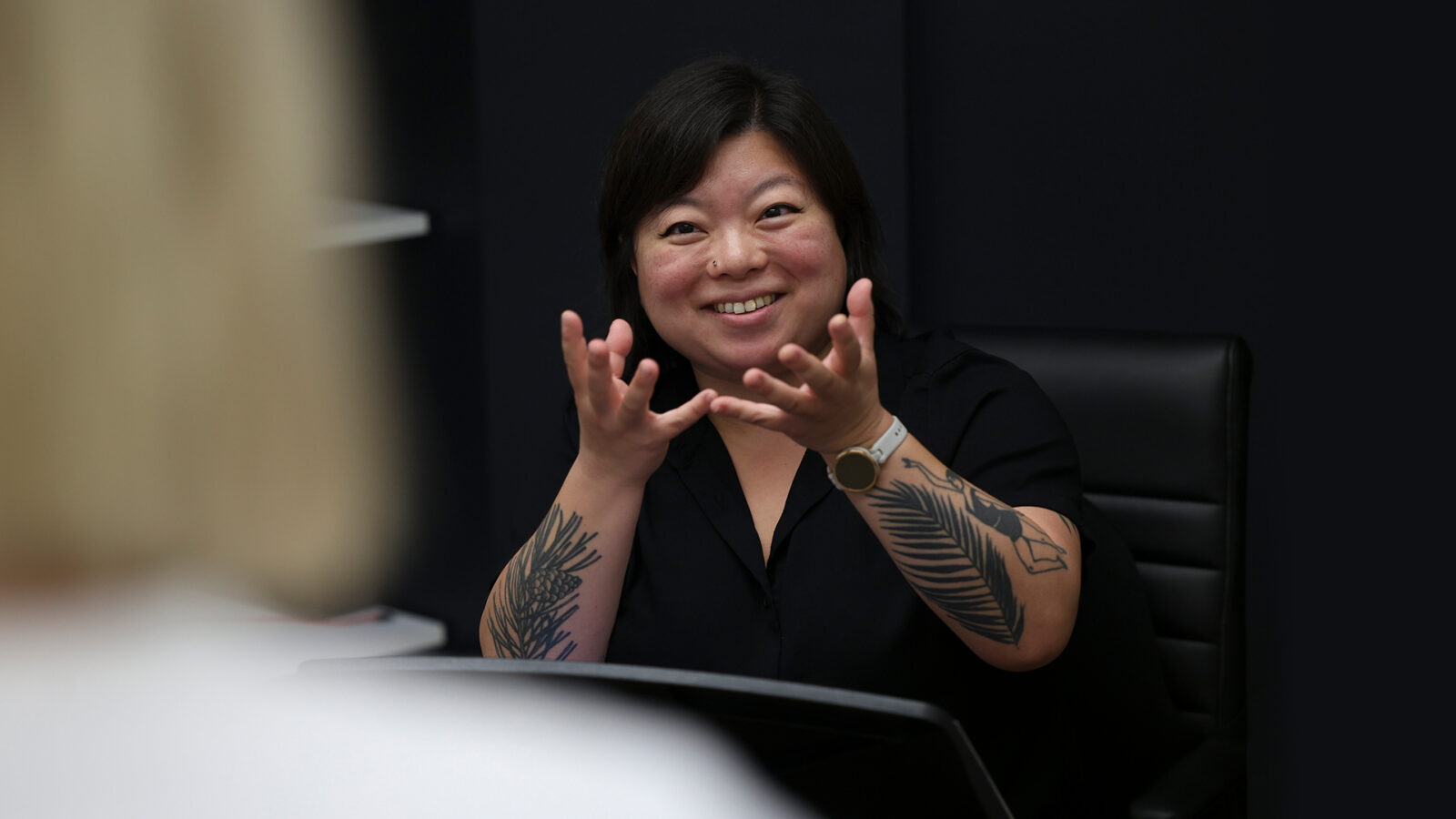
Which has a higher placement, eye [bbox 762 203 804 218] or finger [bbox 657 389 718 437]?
eye [bbox 762 203 804 218]

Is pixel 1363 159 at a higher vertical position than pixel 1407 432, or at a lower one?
higher

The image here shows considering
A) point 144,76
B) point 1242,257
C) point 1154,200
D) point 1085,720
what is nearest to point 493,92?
point 144,76

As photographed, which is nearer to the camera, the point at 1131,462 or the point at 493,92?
the point at 1131,462

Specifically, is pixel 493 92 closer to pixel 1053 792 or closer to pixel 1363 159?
pixel 1363 159

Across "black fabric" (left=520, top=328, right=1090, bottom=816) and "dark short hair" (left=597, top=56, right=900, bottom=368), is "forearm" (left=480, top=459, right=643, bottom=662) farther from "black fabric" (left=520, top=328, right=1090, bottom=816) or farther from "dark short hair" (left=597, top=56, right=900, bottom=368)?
"dark short hair" (left=597, top=56, right=900, bottom=368)

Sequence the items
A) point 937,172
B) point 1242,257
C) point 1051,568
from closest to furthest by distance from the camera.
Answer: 1. point 1051,568
2. point 1242,257
3. point 937,172

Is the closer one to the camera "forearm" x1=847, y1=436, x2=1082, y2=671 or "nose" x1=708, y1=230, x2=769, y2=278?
"forearm" x1=847, y1=436, x2=1082, y2=671

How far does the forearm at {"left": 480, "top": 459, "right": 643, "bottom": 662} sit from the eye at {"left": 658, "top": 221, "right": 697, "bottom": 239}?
0.96ft

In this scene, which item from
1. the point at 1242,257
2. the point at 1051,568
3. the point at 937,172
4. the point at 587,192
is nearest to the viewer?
the point at 1051,568

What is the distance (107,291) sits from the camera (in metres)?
2.20

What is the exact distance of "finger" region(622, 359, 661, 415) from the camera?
94 centimetres

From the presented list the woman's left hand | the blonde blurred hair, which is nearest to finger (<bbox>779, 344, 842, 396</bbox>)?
the woman's left hand

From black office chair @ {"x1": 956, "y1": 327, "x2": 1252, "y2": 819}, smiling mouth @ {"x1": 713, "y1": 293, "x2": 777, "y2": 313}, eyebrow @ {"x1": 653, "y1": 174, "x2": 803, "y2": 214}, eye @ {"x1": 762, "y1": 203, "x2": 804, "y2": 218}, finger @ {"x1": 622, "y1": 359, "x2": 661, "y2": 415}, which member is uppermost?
eyebrow @ {"x1": 653, "y1": 174, "x2": 803, "y2": 214}

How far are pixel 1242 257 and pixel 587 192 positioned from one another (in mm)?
1268
